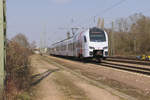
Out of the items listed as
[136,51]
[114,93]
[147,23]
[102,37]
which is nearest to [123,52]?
[136,51]

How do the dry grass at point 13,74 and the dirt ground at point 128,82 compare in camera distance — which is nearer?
the dry grass at point 13,74

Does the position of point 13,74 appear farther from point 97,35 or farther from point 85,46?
point 97,35

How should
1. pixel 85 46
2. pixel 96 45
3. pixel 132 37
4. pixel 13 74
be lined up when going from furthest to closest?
pixel 132 37, pixel 85 46, pixel 96 45, pixel 13 74

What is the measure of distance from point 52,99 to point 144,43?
46.4 meters

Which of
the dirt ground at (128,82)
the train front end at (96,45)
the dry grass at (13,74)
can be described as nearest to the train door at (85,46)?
the train front end at (96,45)

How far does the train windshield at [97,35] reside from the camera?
788 inches

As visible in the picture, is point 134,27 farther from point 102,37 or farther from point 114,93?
point 114,93

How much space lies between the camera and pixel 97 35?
20.4m

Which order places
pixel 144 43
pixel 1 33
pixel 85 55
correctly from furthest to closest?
pixel 144 43, pixel 85 55, pixel 1 33

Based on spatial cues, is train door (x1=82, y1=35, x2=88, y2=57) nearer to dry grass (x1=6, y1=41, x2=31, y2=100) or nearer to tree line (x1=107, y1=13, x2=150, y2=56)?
dry grass (x1=6, y1=41, x2=31, y2=100)

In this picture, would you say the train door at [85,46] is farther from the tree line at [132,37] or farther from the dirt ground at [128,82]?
the tree line at [132,37]

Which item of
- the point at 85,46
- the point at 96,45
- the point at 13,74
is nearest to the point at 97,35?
the point at 96,45

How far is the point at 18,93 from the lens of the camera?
6.13 meters

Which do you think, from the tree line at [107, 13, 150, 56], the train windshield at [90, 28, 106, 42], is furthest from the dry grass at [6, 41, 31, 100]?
the tree line at [107, 13, 150, 56]
